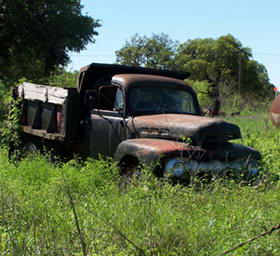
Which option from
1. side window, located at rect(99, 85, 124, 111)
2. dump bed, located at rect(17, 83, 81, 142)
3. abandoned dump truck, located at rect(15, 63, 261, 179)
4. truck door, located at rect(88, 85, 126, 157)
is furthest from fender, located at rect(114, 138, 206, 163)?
dump bed, located at rect(17, 83, 81, 142)

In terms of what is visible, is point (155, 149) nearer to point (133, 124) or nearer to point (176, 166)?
point (176, 166)

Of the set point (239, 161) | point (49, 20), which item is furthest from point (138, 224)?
point (49, 20)

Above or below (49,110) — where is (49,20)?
above

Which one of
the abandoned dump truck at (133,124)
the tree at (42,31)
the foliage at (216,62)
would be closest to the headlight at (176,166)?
the abandoned dump truck at (133,124)

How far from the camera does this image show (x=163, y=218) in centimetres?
443

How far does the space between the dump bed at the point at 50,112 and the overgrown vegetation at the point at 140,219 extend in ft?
6.41

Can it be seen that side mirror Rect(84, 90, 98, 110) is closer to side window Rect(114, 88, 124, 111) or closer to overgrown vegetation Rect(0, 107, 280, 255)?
side window Rect(114, 88, 124, 111)

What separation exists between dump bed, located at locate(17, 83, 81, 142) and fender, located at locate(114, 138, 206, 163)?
69.2 inches

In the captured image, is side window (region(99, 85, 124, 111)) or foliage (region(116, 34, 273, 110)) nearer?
side window (region(99, 85, 124, 111))

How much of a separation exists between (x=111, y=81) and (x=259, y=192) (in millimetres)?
3330

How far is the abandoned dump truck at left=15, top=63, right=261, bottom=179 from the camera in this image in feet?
21.0

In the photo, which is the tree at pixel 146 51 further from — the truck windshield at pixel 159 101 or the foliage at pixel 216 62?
the truck windshield at pixel 159 101

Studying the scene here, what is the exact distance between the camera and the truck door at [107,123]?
24.9 ft

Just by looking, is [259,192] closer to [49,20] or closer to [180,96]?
[180,96]
